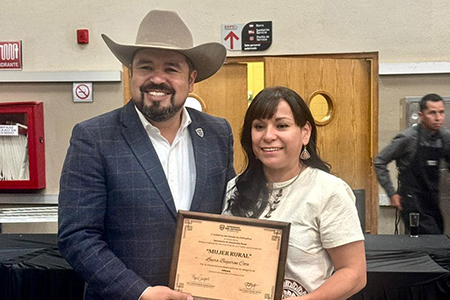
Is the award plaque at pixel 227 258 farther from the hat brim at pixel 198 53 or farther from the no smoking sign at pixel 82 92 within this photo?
the no smoking sign at pixel 82 92

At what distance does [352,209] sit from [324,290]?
0.24 meters

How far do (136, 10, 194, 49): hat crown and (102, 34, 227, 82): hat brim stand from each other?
4 cm

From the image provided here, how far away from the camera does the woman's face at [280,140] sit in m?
1.49

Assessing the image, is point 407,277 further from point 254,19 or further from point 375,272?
point 254,19

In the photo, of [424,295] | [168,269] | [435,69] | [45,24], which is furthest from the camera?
[45,24]

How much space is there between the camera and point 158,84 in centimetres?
157

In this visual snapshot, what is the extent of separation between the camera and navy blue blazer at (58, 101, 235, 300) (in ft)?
4.85

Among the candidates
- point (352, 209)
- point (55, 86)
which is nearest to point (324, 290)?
point (352, 209)

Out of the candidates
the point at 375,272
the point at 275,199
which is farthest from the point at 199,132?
the point at 375,272

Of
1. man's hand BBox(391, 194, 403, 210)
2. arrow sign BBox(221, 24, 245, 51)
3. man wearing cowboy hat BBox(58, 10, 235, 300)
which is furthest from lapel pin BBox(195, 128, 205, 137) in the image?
arrow sign BBox(221, 24, 245, 51)

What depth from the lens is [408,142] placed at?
3607mm

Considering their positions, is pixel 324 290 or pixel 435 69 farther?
pixel 435 69

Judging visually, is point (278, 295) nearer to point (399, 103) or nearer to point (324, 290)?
point (324, 290)

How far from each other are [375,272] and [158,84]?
1419mm
